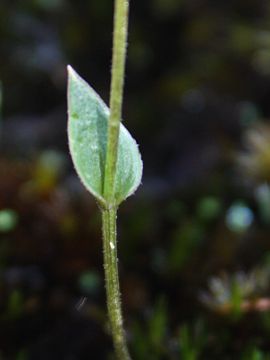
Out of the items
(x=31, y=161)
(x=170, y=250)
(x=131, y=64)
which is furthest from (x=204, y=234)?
(x=131, y=64)

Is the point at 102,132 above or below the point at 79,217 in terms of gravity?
above

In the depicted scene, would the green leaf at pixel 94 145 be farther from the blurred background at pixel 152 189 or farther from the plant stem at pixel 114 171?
the blurred background at pixel 152 189

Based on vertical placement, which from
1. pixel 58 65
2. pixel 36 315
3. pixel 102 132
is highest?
pixel 102 132

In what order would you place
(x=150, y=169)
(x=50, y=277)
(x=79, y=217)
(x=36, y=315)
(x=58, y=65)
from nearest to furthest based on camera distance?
(x=36, y=315)
(x=50, y=277)
(x=79, y=217)
(x=150, y=169)
(x=58, y=65)

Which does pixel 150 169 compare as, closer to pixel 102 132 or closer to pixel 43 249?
pixel 43 249

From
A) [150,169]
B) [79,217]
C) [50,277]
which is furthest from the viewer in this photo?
[150,169]

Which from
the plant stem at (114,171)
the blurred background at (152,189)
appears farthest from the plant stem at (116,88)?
the blurred background at (152,189)

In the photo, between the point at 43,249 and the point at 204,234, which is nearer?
the point at 43,249

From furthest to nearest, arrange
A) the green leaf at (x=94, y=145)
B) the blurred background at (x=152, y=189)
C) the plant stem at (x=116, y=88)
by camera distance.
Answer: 1. the blurred background at (x=152, y=189)
2. the green leaf at (x=94, y=145)
3. the plant stem at (x=116, y=88)

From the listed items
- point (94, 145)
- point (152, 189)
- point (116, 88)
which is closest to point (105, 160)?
point (94, 145)
